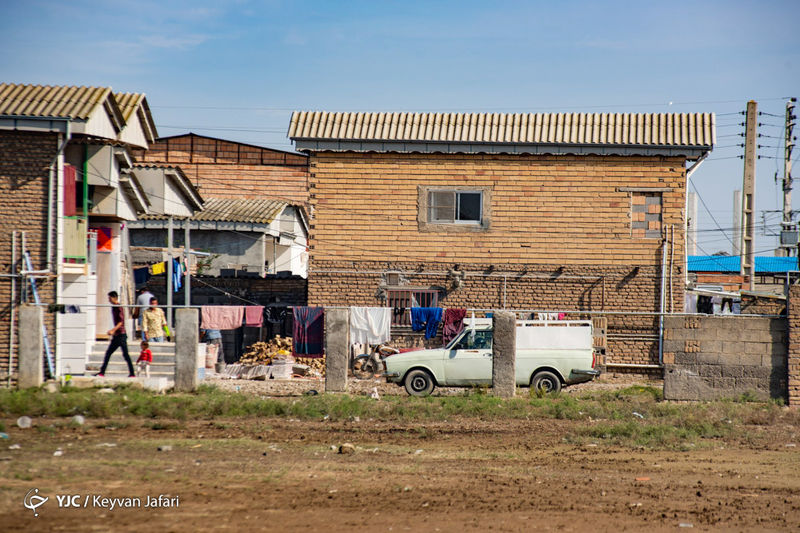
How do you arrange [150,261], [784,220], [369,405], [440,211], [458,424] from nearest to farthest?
[458,424]
[369,405]
[440,211]
[150,261]
[784,220]

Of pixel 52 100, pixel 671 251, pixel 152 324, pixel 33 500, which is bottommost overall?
pixel 33 500

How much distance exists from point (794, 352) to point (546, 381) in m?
4.96

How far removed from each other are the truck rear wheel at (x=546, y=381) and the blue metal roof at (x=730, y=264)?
129ft

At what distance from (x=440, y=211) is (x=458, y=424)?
1143cm

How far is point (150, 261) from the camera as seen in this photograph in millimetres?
28078

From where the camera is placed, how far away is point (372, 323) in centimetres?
2281

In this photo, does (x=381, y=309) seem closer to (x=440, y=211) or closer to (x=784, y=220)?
(x=440, y=211)

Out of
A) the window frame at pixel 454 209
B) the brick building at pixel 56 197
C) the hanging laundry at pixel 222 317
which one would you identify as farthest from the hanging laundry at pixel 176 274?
the window frame at pixel 454 209

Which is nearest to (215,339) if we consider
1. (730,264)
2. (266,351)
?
(266,351)

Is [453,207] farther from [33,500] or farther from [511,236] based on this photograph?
[33,500]

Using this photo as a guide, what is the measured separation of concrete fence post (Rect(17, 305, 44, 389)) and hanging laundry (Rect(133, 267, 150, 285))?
31.4ft

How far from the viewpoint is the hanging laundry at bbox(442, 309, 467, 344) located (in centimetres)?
2344

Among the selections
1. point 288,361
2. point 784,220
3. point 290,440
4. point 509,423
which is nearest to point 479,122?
point 288,361

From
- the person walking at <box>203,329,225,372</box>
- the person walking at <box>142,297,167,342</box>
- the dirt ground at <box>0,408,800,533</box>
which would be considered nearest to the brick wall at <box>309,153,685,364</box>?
the person walking at <box>203,329,225,372</box>
